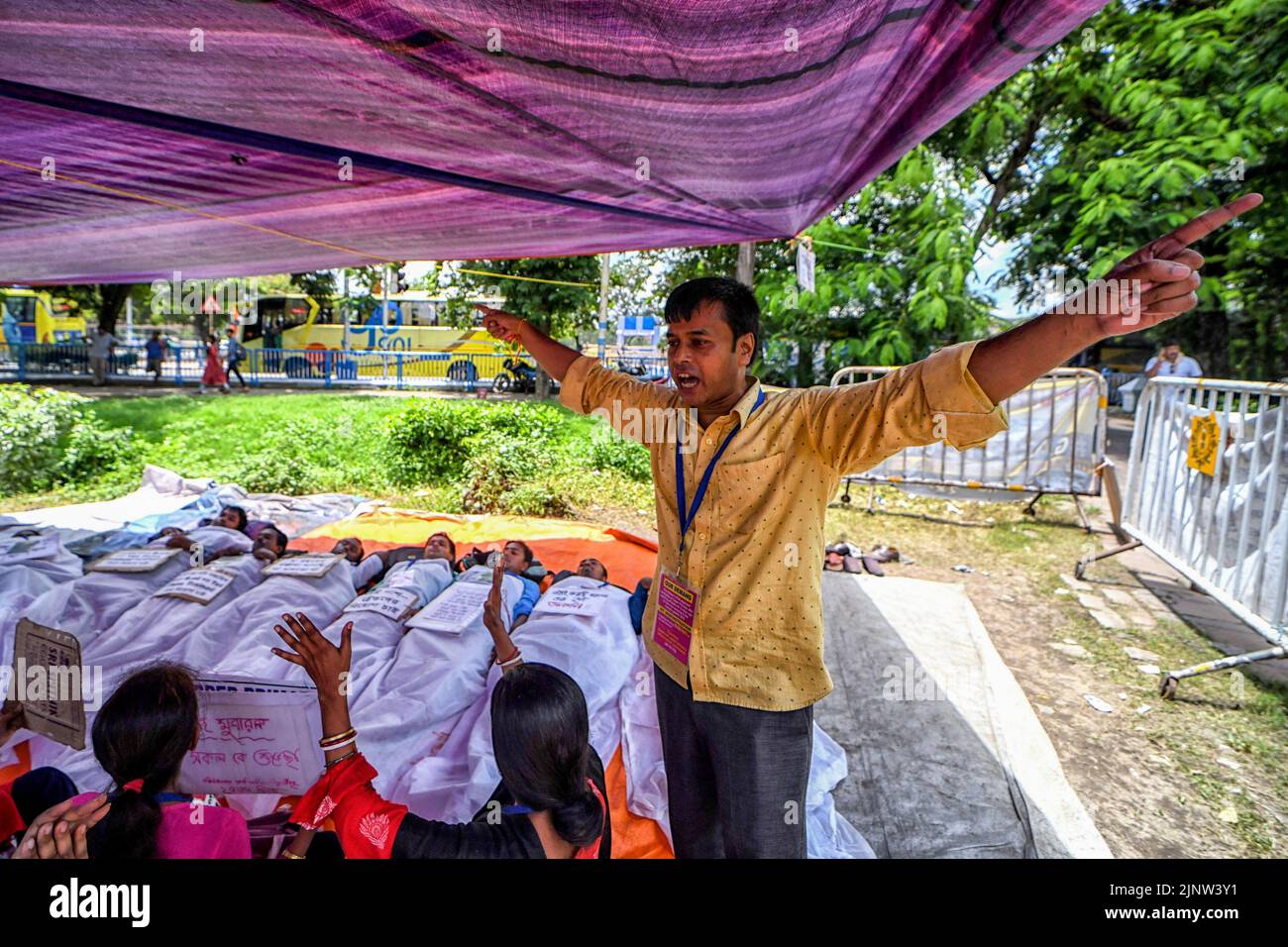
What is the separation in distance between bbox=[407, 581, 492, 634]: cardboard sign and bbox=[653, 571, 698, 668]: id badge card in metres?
1.62

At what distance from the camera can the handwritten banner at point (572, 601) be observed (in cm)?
345

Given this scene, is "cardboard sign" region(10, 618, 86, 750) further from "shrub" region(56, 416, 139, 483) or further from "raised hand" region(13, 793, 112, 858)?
"shrub" region(56, 416, 139, 483)

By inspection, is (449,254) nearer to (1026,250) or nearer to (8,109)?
(8,109)

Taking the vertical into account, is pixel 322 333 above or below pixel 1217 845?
above

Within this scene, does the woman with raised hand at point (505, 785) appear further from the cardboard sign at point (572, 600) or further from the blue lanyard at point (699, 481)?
the cardboard sign at point (572, 600)

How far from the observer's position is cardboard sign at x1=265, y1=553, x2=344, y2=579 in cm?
383

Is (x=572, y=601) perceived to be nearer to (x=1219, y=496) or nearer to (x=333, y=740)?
(x=333, y=740)

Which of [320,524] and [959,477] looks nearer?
[320,524]

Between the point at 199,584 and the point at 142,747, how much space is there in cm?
229

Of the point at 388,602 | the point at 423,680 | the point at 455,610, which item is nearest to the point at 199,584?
the point at 388,602

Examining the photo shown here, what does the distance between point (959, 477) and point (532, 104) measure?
6.62 m

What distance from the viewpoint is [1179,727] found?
11.6ft

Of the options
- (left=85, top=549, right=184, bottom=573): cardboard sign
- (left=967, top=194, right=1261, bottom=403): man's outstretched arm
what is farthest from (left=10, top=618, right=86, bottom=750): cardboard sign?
(left=967, top=194, right=1261, bottom=403): man's outstretched arm
